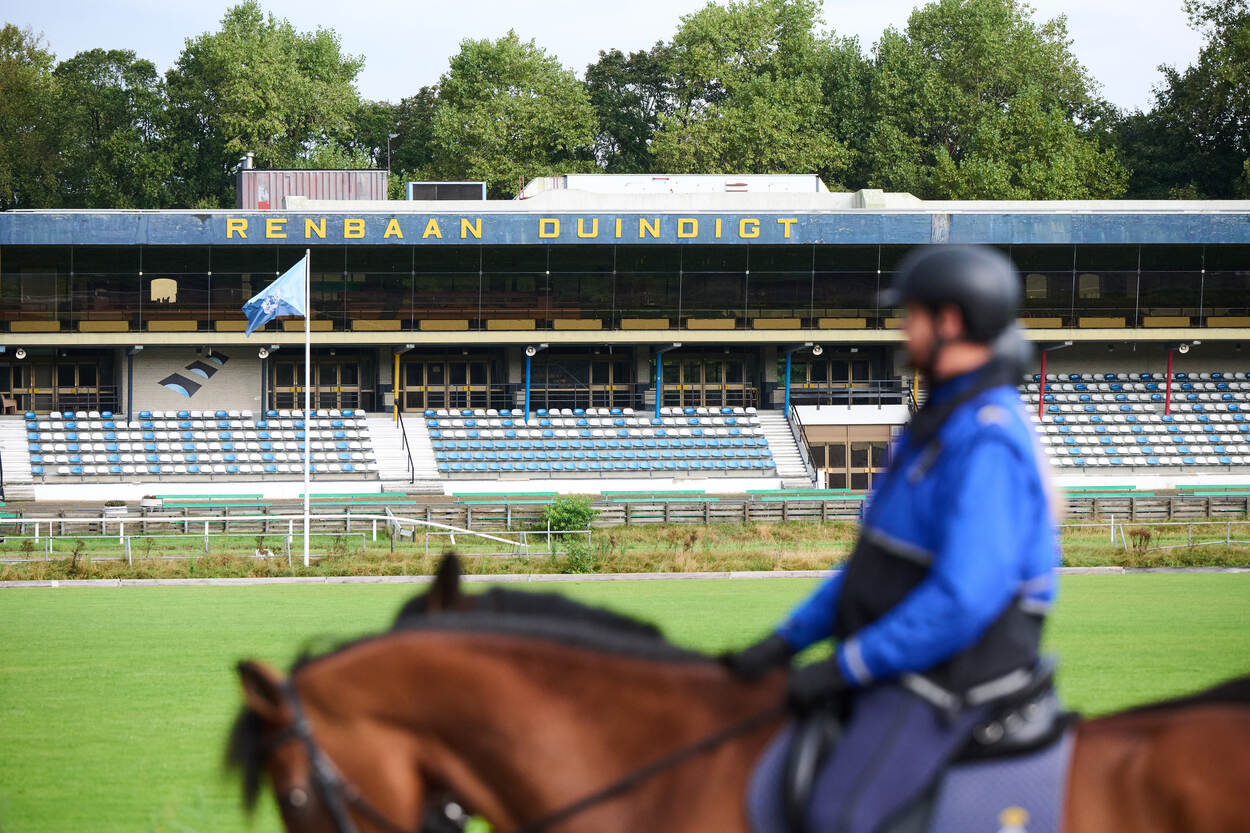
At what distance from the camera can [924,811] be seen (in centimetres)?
308

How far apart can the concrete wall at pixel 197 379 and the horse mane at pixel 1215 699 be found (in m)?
43.3

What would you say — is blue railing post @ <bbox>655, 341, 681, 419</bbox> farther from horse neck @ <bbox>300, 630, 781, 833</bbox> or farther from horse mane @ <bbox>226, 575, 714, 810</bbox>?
horse neck @ <bbox>300, 630, 781, 833</bbox>

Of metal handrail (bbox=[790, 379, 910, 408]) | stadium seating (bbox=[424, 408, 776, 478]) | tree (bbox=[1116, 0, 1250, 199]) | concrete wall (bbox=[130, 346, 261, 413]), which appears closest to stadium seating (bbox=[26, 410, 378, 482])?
concrete wall (bbox=[130, 346, 261, 413])

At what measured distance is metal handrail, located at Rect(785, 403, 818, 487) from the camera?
42.8 meters

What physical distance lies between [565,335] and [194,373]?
13.0m

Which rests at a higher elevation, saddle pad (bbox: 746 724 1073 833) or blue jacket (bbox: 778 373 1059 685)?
blue jacket (bbox: 778 373 1059 685)

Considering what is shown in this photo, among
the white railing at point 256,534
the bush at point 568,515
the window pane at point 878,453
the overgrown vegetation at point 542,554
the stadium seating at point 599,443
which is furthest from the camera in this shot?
the window pane at point 878,453

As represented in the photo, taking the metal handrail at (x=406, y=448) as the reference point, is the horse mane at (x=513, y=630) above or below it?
above

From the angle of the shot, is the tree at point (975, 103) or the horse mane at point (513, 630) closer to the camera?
the horse mane at point (513, 630)

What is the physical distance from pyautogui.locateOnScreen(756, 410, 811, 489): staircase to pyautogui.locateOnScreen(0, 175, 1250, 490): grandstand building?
121 mm

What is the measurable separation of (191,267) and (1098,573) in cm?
3095

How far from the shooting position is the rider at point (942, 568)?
2.99 meters

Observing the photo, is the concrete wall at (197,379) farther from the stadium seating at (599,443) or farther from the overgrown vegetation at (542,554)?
the overgrown vegetation at (542,554)

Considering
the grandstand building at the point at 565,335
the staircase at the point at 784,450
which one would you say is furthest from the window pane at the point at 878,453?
the staircase at the point at 784,450
